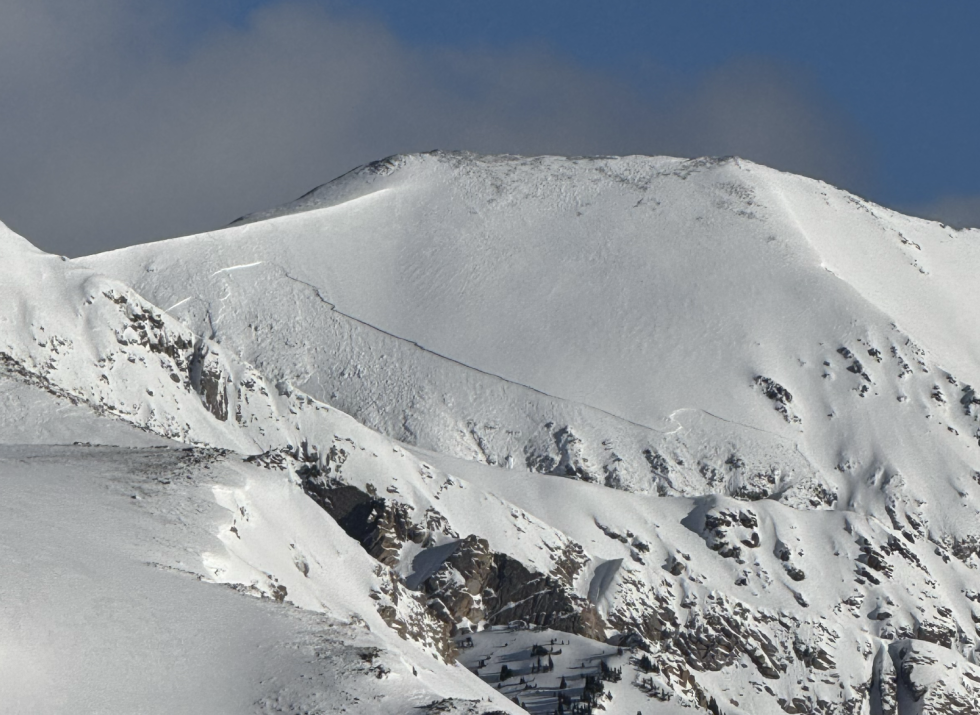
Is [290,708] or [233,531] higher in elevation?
[233,531]

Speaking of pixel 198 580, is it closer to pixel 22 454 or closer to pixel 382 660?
pixel 382 660

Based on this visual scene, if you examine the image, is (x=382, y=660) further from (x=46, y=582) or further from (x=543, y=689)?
(x=543, y=689)

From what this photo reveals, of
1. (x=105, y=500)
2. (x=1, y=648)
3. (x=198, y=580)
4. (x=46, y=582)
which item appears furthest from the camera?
(x=105, y=500)

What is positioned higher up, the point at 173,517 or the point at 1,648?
the point at 173,517

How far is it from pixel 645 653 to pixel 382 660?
85869 mm

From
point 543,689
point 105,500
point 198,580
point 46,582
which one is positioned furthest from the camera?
point 543,689

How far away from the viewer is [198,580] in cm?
12325

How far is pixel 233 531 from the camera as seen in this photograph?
461ft

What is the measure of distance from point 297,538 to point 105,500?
20.2 metres

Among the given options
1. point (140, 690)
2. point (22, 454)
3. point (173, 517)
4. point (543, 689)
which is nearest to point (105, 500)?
point (173, 517)

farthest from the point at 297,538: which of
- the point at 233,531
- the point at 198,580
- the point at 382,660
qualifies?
the point at 382,660

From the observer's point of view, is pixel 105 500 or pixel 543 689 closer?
pixel 105 500

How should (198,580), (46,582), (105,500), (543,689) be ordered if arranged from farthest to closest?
(543,689)
(105,500)
(198,580)
(46,582)

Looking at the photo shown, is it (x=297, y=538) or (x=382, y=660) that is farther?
(x=297, y=538)
